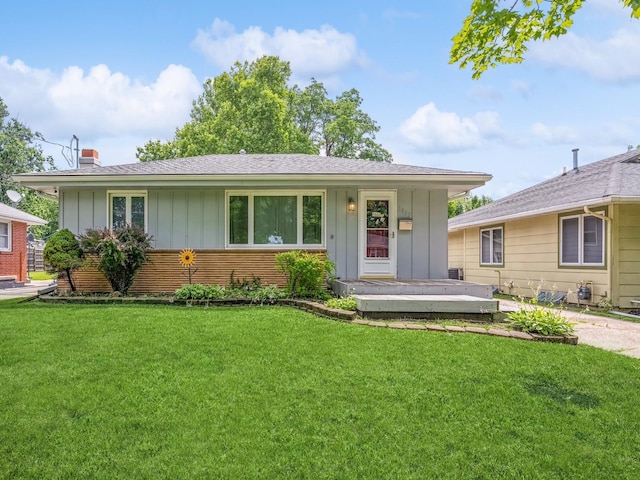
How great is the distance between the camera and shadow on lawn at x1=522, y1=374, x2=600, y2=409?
132 inches

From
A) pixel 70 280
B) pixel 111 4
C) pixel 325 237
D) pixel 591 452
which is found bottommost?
pixel 591 452

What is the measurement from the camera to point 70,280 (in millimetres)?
8602

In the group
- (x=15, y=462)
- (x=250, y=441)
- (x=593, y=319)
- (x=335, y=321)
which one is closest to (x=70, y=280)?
(x=335, y=321)

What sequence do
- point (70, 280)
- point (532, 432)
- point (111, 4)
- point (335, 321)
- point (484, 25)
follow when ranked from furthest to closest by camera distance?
point (111, 4)
point (70, 280)
point (335, 321)
point (484, 25)
point (532, 432)

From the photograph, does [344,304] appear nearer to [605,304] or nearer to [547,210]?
[605,304]

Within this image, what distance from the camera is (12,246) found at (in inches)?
609

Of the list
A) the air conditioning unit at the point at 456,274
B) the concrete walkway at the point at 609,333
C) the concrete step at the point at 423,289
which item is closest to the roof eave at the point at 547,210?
the air conditioning unit at the point at 456,274

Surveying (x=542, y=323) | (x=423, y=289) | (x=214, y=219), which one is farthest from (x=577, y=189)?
(x=214, y=219)

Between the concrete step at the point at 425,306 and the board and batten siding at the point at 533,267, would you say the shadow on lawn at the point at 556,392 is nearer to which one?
the concrete step at the point at 425,306

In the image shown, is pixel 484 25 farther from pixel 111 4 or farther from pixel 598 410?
pixel 111 4

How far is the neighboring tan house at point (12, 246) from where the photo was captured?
1477cm

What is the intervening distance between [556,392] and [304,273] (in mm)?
4787

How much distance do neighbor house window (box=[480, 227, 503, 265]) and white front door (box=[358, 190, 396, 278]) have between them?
5366 millimetres

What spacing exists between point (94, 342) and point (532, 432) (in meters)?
4.56
